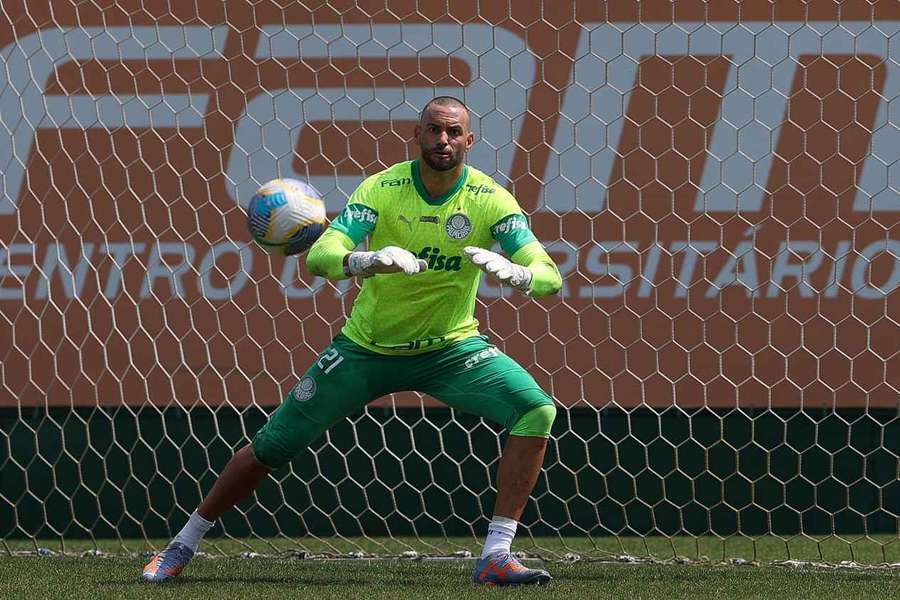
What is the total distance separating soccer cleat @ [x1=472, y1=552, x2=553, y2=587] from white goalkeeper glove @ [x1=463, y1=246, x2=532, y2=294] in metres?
0.99

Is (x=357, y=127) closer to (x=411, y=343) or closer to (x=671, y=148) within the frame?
(x=671, y=148)

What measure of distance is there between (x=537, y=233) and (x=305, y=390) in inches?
76.8

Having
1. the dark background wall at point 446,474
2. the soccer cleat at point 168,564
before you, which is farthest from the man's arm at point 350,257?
the dark background wall at point 446,474

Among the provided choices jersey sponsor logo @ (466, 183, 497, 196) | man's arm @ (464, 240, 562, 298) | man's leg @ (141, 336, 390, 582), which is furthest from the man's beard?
man's leg @ (141, 336, 390, 582)

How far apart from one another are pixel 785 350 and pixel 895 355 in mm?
497

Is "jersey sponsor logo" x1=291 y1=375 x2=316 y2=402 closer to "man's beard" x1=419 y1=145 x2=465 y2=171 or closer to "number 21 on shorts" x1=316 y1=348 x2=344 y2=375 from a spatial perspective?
"number 21 on shorts" x1=316 y1=348 x2=344 y2=375

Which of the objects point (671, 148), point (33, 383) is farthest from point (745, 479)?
point (33, 383)

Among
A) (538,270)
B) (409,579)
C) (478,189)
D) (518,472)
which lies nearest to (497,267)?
(538,270)

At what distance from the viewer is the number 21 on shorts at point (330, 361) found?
16.8 feet

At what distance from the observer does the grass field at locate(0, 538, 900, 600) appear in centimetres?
489

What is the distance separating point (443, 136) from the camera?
496 centimetres

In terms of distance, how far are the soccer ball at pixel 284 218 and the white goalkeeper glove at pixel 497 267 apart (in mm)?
769

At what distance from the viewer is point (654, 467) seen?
6.92 meters

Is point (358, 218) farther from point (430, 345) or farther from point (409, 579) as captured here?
point (409, 579)
